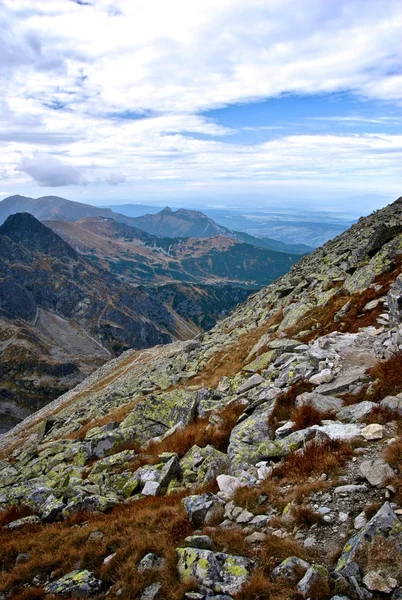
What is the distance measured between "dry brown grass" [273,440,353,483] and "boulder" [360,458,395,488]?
829 millimetres

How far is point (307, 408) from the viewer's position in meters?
14.3

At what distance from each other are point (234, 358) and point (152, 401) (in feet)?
43.9

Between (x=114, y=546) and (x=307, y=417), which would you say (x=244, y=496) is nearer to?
(x=114, y=546)

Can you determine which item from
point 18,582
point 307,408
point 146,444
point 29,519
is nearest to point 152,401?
point 146,444

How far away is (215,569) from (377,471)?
471 centimetres

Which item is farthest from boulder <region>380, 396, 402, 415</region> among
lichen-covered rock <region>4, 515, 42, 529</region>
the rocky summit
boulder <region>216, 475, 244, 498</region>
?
lichen-covered rock <region>4, 515, 42, 529</region>

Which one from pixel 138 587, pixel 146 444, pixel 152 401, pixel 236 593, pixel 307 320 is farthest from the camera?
pixel 307 320

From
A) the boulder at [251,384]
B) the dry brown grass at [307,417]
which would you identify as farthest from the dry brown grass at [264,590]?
the boulder at [251,384]

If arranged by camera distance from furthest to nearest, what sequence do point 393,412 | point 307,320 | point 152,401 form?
1. point 307,320
2. point 152,401
3. point 393,412

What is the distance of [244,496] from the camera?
10.8 m

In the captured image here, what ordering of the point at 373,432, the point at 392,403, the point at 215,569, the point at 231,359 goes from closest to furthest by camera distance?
1. the point at 215,569
2. the point at 373,432
3. the point at 392,403
4. the point at 231,359

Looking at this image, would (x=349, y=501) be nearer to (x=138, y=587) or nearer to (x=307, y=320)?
(x=138, y=587)

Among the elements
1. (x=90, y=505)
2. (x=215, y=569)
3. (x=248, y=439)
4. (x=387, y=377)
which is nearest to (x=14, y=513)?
(x=90, y=505)

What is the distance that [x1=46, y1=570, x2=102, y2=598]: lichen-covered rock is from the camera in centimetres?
919
